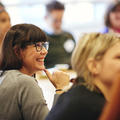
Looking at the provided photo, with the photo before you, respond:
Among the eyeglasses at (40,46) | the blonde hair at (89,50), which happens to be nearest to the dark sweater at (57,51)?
the eyeglasses at (40,46)

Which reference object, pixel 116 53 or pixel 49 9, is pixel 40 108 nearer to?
pixel 116 53

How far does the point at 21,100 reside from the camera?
1.73 metres

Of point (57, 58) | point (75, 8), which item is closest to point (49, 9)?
point (57, 58)

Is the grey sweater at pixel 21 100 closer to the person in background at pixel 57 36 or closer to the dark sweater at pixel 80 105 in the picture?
the dark sweater at pixel 80 105

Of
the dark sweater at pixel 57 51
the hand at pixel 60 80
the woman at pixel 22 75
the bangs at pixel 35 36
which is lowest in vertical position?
the dark sweater at pixel 57 51

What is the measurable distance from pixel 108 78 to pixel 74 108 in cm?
19

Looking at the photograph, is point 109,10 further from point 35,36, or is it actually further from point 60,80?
point 35,36

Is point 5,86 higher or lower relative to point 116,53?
lower

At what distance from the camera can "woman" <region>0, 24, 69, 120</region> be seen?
173 centimetres

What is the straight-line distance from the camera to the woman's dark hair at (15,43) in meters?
1.88

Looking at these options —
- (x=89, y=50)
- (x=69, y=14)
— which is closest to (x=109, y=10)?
(x=69, y=14)

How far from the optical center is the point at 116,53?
1300 millimetres

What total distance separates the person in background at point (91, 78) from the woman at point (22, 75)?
35 centimetres

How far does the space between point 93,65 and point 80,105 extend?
7.5 inches
